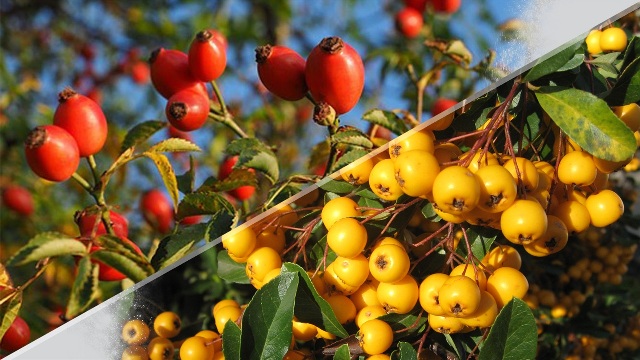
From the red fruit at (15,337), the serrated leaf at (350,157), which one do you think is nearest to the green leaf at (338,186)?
the serrated leaf at (350,157)

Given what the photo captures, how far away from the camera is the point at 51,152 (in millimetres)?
700

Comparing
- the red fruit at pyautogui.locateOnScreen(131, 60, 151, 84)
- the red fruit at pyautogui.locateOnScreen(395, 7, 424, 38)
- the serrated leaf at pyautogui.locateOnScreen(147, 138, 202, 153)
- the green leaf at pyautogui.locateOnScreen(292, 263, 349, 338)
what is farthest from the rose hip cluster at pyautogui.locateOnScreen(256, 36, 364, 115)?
the red fruit at pyautogui.locateOnScreen(131, 60, 151, 84)

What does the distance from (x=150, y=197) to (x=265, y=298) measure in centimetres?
74

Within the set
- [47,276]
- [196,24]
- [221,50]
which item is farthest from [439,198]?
[47,276]

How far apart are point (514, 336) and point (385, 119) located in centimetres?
27

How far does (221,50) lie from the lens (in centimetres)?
80

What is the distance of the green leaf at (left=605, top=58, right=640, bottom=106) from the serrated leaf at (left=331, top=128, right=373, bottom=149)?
0.20 metres

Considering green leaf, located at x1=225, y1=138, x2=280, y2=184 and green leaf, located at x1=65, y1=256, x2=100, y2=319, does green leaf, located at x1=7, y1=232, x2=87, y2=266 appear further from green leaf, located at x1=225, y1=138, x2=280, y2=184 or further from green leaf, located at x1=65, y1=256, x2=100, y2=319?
green leaf, located at x1=225, y1=138, x2=280, y2=184

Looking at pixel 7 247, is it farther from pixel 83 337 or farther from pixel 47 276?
pixel 83 337

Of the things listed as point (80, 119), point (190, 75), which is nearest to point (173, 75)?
point (190, 75)

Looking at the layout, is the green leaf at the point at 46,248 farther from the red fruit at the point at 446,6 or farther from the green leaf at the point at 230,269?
the red fruit at the point at 446,6

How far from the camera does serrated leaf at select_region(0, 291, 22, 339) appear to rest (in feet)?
1.95

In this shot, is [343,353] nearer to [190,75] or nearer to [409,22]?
[190,75]

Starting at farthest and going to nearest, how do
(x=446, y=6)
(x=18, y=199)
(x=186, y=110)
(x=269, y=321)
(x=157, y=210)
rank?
(x=18, y=199), (x=446, y=6), (x=157, y=210), (x=186, y=110), (x=269, y=321)
